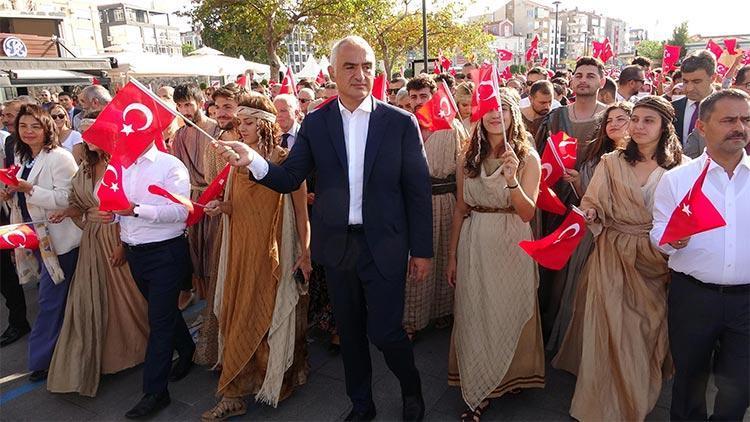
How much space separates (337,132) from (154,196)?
1.26 m

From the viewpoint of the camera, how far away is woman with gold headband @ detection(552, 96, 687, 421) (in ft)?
9.41

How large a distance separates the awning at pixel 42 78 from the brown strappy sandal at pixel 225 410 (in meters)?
13.0

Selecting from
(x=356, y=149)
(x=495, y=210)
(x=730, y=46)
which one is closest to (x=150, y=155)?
(x=356, y=149)

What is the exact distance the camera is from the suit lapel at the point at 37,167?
12.8 feet

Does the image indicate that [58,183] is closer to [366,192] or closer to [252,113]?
[252,113]

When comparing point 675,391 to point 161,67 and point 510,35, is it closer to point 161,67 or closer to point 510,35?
point 161,67

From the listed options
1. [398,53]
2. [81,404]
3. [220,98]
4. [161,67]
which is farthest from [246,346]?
[398,53]

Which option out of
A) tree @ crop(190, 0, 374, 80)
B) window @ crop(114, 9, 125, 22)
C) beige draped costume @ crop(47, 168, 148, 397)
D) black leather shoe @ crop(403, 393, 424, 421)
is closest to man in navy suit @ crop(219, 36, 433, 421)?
black leather shoe @ crop(403, 393, 424, 421)

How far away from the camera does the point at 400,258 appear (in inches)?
114

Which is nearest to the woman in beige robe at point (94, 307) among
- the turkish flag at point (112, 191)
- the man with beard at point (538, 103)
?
the turkish flag at point (112, 191)

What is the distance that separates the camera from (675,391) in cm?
273

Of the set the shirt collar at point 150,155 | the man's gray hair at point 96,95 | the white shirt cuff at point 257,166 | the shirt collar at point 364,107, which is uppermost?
the man's gray hair at point 96,95

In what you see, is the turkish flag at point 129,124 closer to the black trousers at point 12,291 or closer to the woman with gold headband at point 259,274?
the woman with gold headband at point 259,274

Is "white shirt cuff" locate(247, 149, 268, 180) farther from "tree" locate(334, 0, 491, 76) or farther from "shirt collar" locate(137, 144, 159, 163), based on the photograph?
"tree" locate(334, 0, 491, 76)
